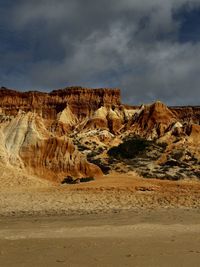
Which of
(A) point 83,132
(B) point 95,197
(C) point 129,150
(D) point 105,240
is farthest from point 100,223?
(A) point 83,132

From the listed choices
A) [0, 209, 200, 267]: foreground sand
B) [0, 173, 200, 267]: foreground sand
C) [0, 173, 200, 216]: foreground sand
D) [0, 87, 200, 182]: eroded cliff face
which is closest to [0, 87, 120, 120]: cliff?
[0, 87, 200, 182]: eroded cliff face

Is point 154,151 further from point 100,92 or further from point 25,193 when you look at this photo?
point 100,92

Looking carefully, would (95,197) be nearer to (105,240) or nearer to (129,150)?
(105,240)

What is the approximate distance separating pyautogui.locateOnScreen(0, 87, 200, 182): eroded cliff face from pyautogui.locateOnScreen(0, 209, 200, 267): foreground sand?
420 inches

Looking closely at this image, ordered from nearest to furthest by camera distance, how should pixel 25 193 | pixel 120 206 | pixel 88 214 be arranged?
pixel 88 214 < pixel 120 206 < pixel 25 193

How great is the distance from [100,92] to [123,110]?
29.3ft

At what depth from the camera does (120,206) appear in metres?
18.0

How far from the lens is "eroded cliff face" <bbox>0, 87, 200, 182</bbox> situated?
27.0m

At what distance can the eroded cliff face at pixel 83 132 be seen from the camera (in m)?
27.0

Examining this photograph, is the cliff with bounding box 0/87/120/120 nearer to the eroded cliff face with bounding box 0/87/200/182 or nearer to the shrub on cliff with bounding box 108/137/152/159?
the eroded cliff face with bounding box 0/87/200/182

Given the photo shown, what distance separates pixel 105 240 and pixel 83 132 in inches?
2849

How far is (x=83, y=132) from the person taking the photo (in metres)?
83.4

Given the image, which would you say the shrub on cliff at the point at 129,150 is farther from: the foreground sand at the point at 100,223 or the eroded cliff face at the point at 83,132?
the foreground sand at the point at 100,223

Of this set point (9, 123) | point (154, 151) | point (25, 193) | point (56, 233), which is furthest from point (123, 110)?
point (56, 233)
